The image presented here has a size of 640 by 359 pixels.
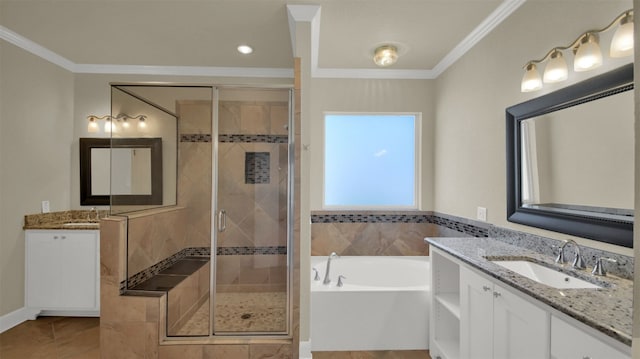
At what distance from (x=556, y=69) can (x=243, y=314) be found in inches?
107

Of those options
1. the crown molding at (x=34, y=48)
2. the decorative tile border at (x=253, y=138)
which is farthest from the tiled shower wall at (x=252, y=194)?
the crown molding at (x=34, y=48)

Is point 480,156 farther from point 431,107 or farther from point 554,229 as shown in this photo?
point 431,107

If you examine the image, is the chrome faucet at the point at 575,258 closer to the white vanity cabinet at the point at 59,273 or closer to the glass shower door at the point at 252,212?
the glass shower door at the point at 252,212

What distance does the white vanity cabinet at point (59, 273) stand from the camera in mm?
2721

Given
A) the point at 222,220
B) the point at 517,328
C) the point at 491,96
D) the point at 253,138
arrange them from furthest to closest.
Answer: the point at 253,138 → the point at 222,220 → the point at 491,96 → the point at 517,328

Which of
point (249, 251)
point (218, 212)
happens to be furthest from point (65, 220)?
point (249, 251)

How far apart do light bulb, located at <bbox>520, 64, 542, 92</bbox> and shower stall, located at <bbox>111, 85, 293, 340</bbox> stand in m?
1.60

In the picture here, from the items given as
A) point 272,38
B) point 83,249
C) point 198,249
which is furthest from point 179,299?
point 272,38

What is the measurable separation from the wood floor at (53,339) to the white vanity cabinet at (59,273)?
144mm

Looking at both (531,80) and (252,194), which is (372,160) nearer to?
(252,194)

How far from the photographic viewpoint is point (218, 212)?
236cm

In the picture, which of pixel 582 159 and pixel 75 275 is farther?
pixel 75 275

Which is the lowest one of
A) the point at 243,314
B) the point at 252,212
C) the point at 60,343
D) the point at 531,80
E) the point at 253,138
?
the point at 60,343

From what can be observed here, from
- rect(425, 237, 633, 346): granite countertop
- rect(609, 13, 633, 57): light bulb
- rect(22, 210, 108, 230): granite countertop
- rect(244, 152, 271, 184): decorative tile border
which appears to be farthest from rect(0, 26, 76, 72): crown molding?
rect(609, 13, 633, 57): light bulb
